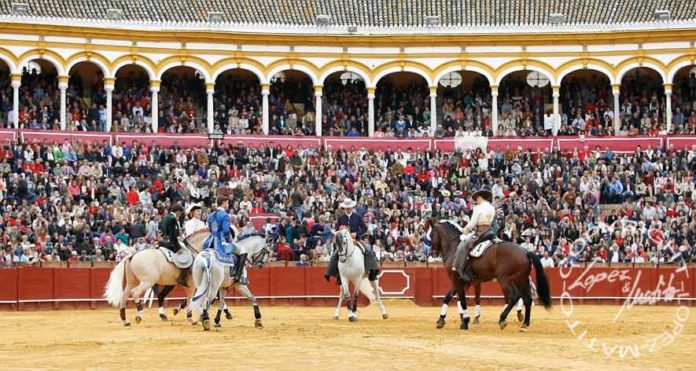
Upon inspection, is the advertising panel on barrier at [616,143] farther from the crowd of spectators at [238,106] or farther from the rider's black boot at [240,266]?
the rider's black boot at [240,266]

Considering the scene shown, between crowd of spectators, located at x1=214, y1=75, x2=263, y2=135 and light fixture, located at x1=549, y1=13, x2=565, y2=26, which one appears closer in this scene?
crowd of spectators, located at x1=214, y1=75, x2=263, y2=135

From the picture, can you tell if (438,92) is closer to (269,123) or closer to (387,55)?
(387,55)

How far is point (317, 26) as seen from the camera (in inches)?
1818

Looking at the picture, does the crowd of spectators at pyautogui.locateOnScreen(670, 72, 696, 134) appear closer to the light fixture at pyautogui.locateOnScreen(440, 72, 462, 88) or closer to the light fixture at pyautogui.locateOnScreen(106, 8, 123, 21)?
the light fixture at pyautogui.locateOnScreen(440, 72, 462, 88)

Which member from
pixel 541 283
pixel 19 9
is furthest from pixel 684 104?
pixel 541 283

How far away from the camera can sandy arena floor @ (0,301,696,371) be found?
15.4 meters

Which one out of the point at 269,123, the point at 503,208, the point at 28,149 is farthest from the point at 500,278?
the point at 269,123

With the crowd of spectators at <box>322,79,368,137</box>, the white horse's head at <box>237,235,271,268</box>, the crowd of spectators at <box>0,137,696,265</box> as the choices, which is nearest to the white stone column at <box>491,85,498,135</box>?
the crowd of spectators at <box>0,137,696,265</box>

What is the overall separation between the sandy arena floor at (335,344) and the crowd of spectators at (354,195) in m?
7.54

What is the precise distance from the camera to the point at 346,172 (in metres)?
38.9

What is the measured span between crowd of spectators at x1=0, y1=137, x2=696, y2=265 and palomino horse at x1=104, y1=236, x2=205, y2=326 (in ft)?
26.7

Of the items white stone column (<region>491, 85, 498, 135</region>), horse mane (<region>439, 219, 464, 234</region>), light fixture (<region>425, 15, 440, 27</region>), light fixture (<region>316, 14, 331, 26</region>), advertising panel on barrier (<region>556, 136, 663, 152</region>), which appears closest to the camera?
horse mane (<region>439, 219, 464, 234</region>)

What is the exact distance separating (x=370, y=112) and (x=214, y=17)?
5.76m

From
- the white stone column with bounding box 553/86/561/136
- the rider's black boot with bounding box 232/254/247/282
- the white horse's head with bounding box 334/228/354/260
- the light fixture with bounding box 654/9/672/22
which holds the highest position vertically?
the light fixture with bounding box 654/9/672/22
